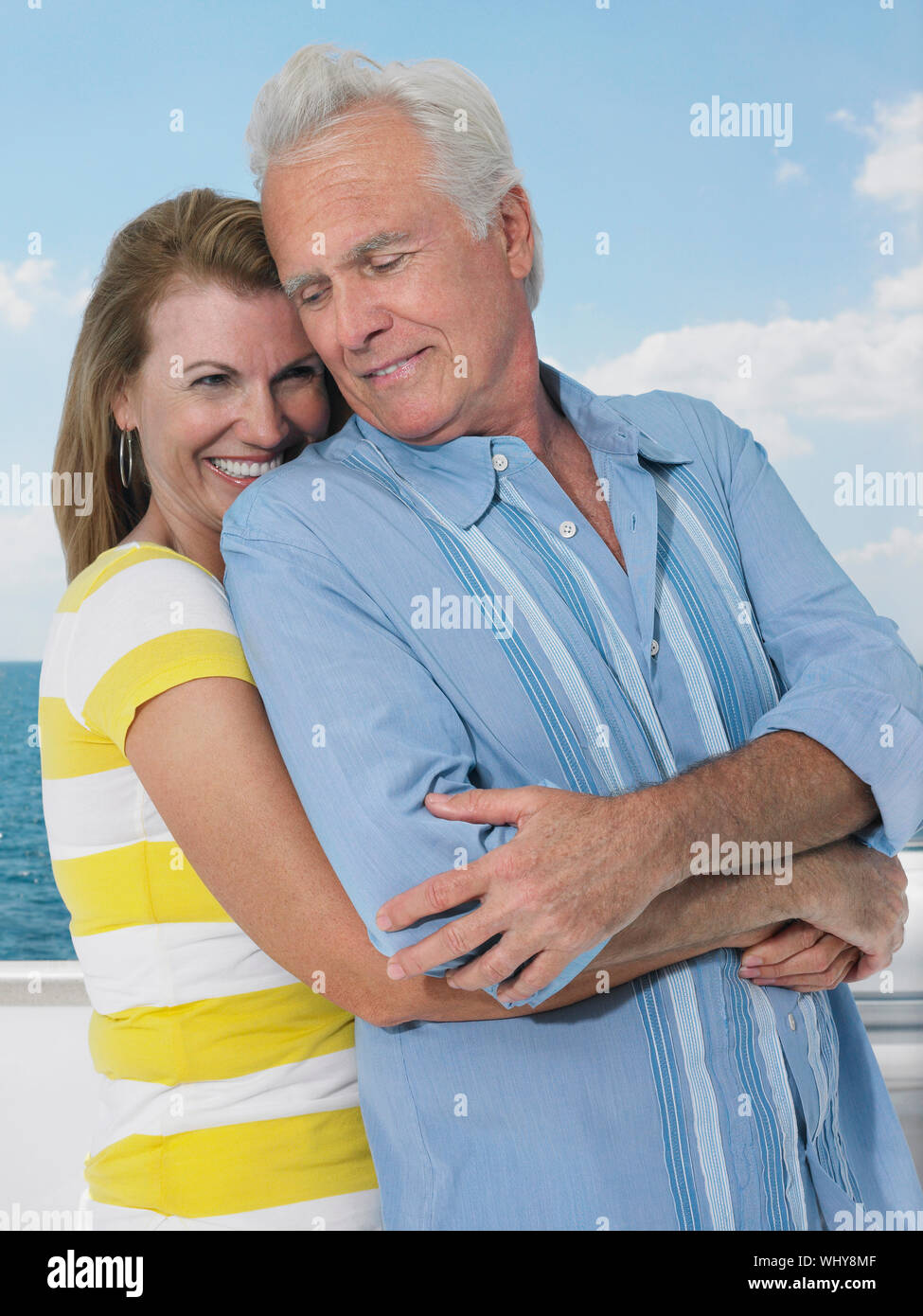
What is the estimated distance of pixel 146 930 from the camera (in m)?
1.12

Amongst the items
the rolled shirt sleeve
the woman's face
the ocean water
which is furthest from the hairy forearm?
the ocean water

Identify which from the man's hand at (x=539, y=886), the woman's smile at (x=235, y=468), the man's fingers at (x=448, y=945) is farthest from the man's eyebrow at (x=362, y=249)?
the man's fingers at (x=448, y=945)

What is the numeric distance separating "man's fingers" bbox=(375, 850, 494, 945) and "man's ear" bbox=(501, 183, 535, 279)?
78 cm

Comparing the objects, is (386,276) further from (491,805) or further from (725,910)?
(725,910)

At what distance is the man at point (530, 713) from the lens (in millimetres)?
944

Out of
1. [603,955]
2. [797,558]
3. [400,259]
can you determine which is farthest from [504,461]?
[603,955]

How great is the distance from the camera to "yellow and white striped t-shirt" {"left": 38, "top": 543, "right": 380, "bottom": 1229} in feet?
3.55

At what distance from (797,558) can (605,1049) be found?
0.58 metres

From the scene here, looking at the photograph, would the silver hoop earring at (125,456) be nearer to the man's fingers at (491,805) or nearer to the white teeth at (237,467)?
the white teeth at (237,467)

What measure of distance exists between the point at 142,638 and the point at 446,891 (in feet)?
1.27

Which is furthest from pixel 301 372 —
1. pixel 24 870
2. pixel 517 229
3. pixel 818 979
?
pixel 24 870
